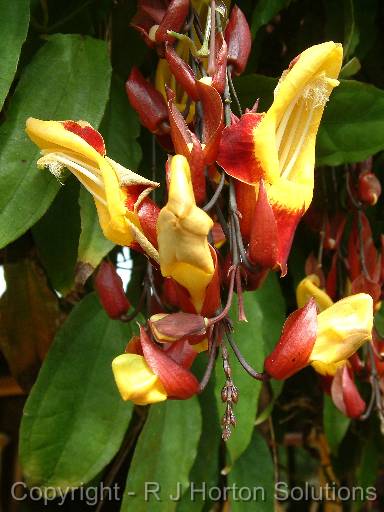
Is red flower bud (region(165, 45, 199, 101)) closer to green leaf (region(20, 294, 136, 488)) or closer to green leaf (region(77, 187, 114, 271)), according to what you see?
green leaf (region(77, 187, 114, 271))

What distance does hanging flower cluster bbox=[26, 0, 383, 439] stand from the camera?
0.36 metres

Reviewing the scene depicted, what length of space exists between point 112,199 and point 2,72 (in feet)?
0.63

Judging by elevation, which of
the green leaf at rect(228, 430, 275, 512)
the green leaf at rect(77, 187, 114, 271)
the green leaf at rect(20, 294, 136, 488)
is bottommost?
the green leaf at rect(228, 430, 275, 512)

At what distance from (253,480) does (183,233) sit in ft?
1.73

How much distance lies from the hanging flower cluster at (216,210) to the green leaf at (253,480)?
1.31 ft

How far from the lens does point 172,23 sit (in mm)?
460

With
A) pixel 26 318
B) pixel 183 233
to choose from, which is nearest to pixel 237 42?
pixel 183 233

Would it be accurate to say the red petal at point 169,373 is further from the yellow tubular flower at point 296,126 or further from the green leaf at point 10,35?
the green leaf at point 10,35

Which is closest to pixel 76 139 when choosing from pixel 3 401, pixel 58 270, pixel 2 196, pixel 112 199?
pixel 112 199

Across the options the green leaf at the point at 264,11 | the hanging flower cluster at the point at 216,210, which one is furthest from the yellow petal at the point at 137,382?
the green leaf at the point at 264,11

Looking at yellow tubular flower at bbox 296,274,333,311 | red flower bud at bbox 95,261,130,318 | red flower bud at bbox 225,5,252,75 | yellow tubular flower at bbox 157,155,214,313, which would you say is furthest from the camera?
yellow tubular flower at bbox 296,274,333,311

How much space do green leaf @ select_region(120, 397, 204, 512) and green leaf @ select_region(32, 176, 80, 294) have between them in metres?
0.15

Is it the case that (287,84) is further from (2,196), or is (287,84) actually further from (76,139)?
(2,196)

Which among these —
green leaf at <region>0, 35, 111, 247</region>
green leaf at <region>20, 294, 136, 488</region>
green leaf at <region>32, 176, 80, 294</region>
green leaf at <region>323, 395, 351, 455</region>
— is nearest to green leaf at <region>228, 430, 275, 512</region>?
green leaf at <region>323, 395, 351, 455</region>
